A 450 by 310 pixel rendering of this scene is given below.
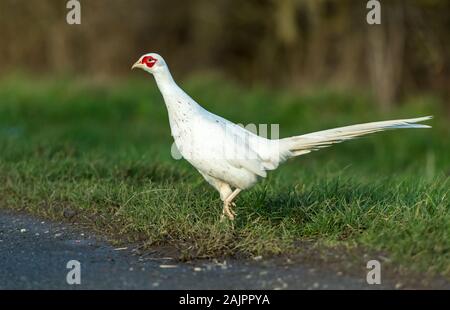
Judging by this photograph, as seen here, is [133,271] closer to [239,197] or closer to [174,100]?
[174,100]

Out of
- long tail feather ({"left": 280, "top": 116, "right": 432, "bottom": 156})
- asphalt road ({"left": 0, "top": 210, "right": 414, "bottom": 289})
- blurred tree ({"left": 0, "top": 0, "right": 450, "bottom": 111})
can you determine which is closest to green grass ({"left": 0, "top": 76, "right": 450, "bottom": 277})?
asphalt road ({"left": 0, "top": 210, "right": 414, "bottom": 289})

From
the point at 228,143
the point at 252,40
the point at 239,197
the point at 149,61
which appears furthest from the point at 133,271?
the point at 252,40

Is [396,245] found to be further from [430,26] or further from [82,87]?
[430,26]

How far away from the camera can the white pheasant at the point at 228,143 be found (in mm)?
5785

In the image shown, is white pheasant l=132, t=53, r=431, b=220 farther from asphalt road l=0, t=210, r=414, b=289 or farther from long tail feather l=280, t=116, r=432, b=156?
asphalt road l=0, t=210, r=414, b=289

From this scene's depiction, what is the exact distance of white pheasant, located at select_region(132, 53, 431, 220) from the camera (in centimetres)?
579

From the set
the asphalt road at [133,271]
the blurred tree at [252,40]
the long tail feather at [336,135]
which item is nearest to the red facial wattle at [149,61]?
the long tail feather at [336,135]

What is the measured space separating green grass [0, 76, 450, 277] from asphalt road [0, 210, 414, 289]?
181 millimetres

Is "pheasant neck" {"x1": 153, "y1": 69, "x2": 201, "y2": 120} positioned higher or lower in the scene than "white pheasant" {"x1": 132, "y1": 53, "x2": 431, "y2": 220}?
higher

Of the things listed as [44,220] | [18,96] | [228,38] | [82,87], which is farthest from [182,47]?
[44,220]

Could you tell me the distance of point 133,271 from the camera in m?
5.35

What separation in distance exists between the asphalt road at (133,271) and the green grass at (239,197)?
0.59ft

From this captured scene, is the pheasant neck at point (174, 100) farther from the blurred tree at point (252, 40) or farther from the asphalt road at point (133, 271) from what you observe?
the blurred tree at point (252, 40)
